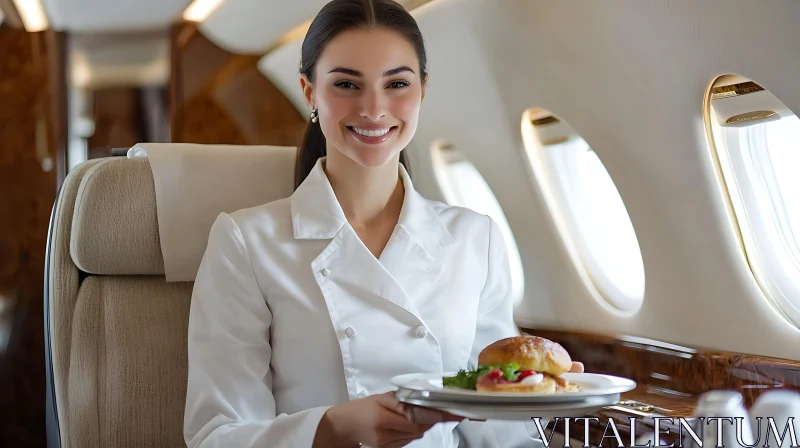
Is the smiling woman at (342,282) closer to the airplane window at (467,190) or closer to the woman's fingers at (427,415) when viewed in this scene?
the woman's fingers at (427,415)

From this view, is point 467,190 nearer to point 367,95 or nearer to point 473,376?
point 367,95

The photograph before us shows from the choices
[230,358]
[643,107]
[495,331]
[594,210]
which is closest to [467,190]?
[594,210]

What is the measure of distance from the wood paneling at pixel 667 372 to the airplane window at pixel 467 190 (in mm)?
792

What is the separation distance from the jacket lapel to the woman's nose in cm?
24

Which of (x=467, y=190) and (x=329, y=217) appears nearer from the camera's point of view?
(x=329, y=217)

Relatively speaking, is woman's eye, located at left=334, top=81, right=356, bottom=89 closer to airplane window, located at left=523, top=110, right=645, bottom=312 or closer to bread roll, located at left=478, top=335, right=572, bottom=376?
bread roll, located at left=478, top=335, right=572, bottom=376

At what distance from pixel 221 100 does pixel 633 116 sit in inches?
129

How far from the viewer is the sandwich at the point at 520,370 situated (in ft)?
4.83

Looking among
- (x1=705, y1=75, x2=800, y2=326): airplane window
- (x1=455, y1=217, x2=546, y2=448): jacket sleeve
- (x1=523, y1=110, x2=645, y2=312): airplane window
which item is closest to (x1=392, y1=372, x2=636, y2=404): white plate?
(x1=455, y1=217, x2=546, y2=448): jacket sleeve

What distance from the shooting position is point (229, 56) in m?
5.83

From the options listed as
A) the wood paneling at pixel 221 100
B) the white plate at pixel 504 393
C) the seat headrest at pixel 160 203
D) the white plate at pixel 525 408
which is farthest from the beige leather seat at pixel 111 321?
the wood paneling at pixel 221 100

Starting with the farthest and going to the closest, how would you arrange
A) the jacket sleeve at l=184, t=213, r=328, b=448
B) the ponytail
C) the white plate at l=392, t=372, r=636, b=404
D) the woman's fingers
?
the ponytail
the jacket sleeve at l=184, t=213, r=328, b=448
the woman's fingers
the white plate at l=392, t=372, r=636, b=404

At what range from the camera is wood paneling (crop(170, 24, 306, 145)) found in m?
5.79

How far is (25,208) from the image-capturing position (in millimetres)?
5184
